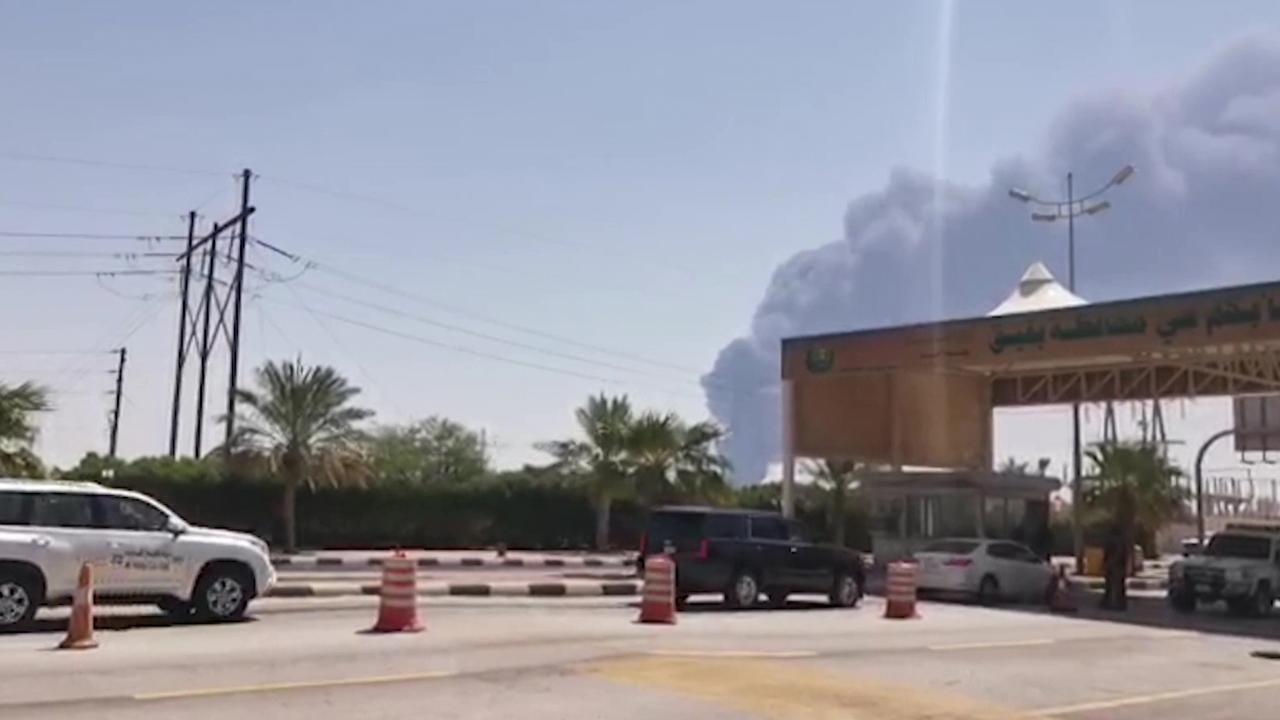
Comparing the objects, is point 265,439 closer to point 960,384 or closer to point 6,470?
point 6,470

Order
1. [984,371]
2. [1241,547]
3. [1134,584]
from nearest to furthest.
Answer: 1. [1241,547]
2. [984,371]
3. [1134,584]

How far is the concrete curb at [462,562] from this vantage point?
37625 mm

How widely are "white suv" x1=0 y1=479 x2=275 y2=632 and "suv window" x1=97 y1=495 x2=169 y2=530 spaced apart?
0.01 m

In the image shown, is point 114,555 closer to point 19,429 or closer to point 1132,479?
point 19,429

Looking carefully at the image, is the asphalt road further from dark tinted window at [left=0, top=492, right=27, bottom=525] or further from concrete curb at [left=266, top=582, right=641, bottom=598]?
concrete curb at [left=266, top=582, right=641, bottom=598]

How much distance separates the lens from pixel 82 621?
637 inches

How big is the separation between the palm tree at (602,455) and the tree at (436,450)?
5.47m

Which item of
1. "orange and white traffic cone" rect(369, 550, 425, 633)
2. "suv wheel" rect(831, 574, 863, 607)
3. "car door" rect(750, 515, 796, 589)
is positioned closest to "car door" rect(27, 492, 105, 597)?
"orange and white traffic cone" rect(369, 550, 425, 633)

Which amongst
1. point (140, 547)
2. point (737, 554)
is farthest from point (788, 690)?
point (737, 554)

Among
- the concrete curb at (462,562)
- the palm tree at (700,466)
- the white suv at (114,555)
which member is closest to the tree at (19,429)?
the concrete curb at (462,562)

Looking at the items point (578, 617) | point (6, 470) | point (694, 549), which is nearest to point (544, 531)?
point (6, 470)

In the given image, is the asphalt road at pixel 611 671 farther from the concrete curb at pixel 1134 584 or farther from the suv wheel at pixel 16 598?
the concrete curb at pixel 1134 584

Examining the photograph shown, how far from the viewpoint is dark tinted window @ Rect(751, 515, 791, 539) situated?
26234 mm

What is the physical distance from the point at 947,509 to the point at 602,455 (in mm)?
16289
